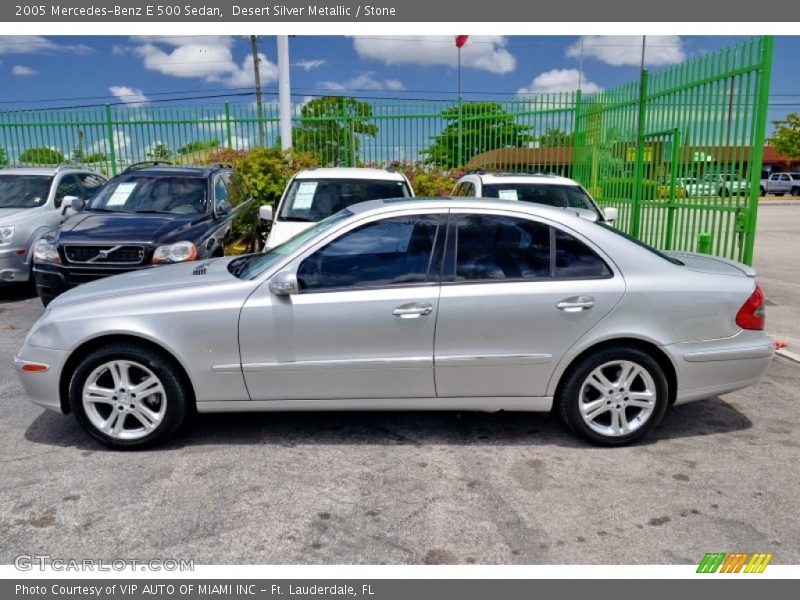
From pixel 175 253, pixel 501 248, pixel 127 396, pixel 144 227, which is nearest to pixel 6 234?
pixel 144 227

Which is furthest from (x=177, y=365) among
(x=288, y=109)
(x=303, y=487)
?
(x=288, y=109)

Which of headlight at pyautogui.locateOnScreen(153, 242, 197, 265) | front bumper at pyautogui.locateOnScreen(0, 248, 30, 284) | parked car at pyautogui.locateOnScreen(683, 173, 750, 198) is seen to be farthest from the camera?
front bumper at pyautogui.locateOnScreen(0, 248, 30, 284)

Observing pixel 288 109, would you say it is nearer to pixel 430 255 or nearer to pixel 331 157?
pixel 331 157

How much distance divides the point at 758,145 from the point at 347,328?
5411mm

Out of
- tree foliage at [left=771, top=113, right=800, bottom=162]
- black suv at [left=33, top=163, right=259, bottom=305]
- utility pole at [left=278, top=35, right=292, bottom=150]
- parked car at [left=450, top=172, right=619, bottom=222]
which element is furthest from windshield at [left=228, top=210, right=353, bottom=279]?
tree foliage at [left=771, top=113, right=800, bottom=162]

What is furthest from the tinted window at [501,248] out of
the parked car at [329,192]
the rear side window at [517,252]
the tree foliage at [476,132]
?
the tree foliage at [476,132]

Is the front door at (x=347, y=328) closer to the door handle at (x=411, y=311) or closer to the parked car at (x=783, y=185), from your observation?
the door handle at (x=411, y=311)

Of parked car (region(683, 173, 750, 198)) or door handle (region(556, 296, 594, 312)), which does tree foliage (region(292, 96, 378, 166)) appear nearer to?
parked car (region(683, 173, 750, 198))

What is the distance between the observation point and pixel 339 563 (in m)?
3.08

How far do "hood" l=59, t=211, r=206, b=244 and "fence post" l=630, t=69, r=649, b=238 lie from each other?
240 inches

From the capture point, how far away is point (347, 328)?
13.4 ft

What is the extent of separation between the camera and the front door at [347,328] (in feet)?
13.4

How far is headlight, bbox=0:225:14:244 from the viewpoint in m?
8.66

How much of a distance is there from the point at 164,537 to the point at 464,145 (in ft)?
41.2
